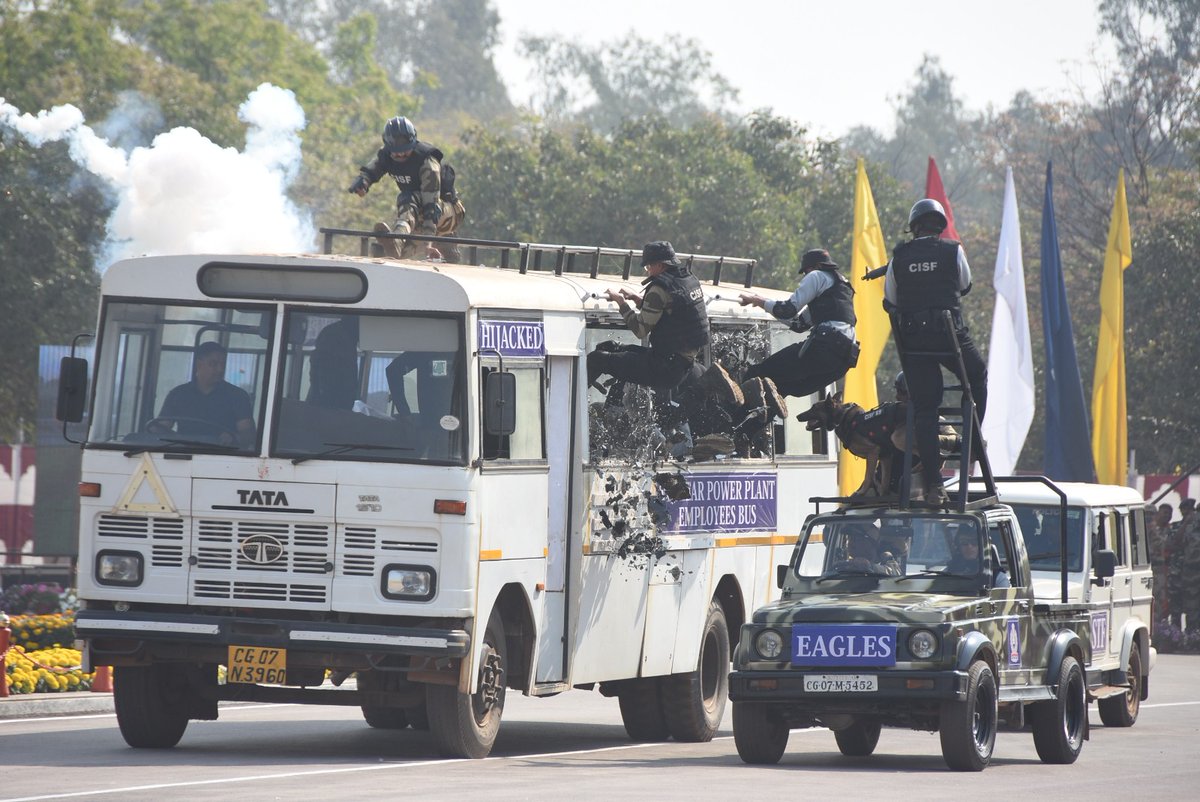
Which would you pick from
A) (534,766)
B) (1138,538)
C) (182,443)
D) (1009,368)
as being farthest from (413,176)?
(1009,368)

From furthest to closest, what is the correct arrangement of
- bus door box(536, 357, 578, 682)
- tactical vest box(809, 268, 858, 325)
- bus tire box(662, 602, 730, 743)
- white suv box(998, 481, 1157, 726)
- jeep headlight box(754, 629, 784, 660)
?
white suv box(998, 481, 1157, 726) → bus tire box(662, 602, 730, 743) → tactical vest box(809, 268, 858, 325) → bus door box(536, 357, 578, 682) → jeep headlight box(754, 629, 784, 660)

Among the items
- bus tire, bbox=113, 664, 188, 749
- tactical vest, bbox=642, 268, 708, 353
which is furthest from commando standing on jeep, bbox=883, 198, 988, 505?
bus tire, bbox=113, 664, 188, 749

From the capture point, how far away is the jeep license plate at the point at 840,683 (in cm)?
1398

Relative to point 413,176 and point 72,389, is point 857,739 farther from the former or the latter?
point 72,389

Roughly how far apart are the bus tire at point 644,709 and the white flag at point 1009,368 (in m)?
14.6

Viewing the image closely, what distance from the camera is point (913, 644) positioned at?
45.8 feet

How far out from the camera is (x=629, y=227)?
50.4 metres

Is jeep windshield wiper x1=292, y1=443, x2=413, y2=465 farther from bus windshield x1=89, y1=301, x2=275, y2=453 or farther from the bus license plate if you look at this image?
the bus license plate

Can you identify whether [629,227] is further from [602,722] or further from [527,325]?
[527,325]

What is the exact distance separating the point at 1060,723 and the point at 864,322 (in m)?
16.2

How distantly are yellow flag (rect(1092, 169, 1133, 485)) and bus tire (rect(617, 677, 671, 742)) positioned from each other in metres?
15.8

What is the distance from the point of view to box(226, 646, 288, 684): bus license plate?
13953mm

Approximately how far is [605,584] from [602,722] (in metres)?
3.51

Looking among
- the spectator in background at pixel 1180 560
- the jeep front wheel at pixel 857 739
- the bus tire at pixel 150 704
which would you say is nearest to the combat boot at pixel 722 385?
the jeep front wheel at pixel 857 739
